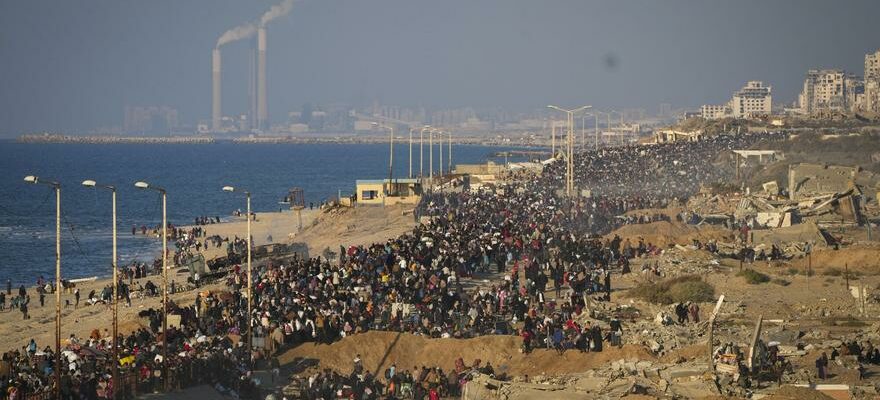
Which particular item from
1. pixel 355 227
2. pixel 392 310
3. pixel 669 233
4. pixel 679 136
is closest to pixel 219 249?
pixel 355 227

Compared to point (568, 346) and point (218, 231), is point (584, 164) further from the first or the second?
point (568, 346)

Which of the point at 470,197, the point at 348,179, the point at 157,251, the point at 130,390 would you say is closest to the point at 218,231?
→ the point at 157,251

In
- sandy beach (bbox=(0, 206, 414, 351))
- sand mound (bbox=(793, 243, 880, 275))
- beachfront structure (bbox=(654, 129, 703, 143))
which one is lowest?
sandy beach (bbox=(0, 206, 414, 351))

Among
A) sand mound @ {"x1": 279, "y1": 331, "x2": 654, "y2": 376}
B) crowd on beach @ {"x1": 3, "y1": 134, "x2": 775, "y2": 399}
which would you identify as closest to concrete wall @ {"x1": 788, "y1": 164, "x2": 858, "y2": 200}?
crowd on beach @ {"x1": 3, "y1": 134, "x2": 775, "y2": 399}

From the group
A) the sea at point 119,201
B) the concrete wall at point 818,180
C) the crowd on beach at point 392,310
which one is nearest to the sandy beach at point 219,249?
the crowd on beach at point 392,310

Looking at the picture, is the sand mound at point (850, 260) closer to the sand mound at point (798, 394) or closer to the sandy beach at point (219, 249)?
the sand mound at point (798, 394)

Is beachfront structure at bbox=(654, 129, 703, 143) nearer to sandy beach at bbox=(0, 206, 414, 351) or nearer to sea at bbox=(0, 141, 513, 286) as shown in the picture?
sea at bbox=(0, 141, 513, 286)
